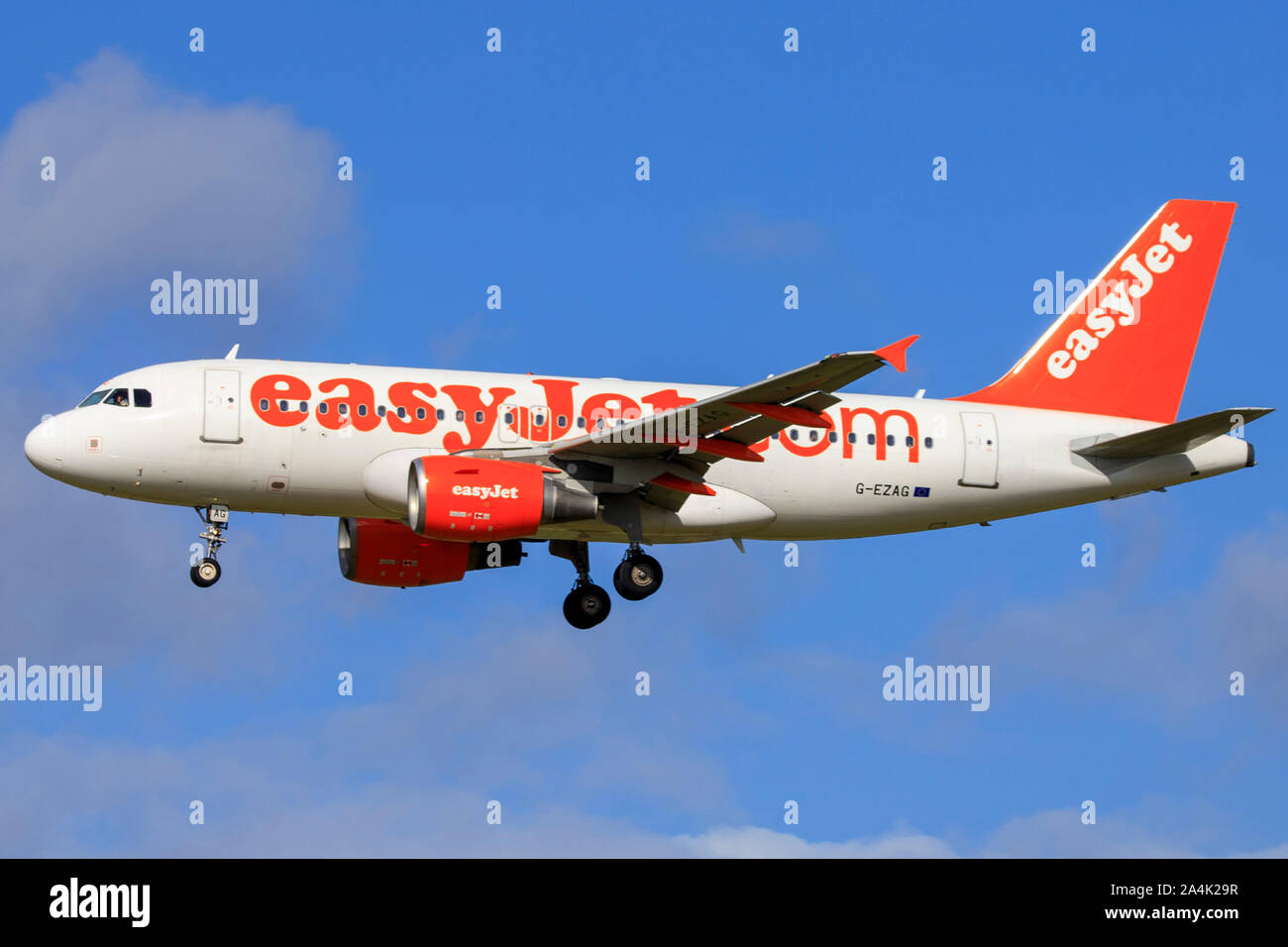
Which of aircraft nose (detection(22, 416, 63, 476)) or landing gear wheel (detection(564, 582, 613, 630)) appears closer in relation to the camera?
aircraft nose (detection(22, 416, 63, 476))

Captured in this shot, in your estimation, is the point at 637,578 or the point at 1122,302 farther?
the point at 1122,302

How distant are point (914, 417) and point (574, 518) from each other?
8.13 m

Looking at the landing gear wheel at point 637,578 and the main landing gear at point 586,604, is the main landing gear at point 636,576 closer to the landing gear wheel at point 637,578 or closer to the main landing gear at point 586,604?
the landing gear wheel at point 637,578

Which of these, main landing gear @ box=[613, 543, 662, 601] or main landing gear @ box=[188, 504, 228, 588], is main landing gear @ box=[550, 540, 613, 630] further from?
main landing gear @ box=[188, 504, 228, 588]

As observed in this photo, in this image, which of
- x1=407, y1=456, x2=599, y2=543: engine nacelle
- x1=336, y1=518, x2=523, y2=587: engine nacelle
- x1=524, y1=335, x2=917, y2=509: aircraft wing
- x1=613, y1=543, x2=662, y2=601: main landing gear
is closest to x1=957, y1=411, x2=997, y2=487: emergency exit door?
x1=524, y1=335, x2=917, y2=509: aircraft wing

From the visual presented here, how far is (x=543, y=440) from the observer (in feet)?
126

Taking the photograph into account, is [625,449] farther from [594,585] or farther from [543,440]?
[594,585]

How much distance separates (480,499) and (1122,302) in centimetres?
1671

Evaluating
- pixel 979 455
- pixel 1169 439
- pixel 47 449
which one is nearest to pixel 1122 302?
pixel 1169 439

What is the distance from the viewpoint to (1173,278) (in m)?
44.5

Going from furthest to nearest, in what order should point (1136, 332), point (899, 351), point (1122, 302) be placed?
point (1122, 302), point (1136, 332), point (899, 351)

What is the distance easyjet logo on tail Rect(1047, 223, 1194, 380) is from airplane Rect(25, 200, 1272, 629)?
65mm

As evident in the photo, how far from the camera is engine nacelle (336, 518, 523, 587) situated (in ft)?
135

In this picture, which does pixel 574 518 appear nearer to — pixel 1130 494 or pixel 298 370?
pixel 298 370
